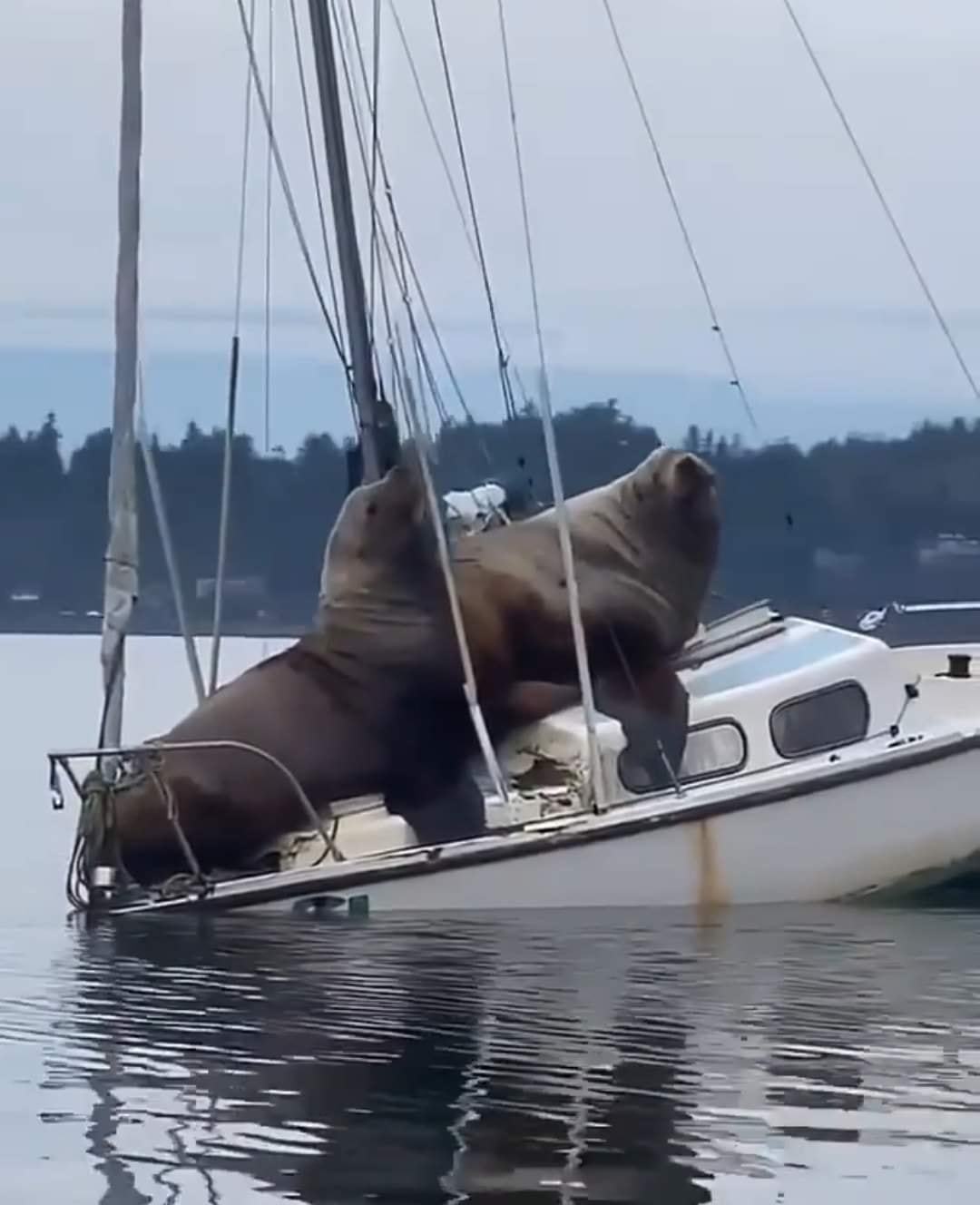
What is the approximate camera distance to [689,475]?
20516 millimetres

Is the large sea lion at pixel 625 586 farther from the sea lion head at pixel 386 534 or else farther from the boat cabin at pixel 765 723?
the sea lion head at pixel 386 534

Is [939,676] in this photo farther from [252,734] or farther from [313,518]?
[313,518]

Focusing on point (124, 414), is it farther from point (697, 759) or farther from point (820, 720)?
point (820, 720)

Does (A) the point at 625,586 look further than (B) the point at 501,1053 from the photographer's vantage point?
Yes

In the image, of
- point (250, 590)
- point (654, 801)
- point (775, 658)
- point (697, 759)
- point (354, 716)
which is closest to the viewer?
point (654, 801)

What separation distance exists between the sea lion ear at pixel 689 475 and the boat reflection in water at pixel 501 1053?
11.2 feet

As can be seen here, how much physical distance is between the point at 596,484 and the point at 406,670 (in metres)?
3.61

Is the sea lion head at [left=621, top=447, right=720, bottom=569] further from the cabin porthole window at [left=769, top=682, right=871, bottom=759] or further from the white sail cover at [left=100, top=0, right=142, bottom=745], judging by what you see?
the white sail cover at [left=100, top=0, right=142, bottom=745]

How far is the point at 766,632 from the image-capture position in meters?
22.7

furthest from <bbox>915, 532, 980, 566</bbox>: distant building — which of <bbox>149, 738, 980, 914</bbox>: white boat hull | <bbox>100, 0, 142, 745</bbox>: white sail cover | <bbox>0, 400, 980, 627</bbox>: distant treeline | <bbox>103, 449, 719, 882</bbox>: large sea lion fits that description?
<bbox>149, 738, 980, 914</bbox>: white boat hull

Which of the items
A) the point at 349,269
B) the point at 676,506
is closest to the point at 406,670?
the point at 676,506

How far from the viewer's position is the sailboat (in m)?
17.9

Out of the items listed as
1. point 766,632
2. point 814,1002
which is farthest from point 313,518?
point 814,1002

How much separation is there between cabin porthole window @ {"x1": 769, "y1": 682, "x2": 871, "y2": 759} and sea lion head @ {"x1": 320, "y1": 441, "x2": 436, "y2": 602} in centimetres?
244
